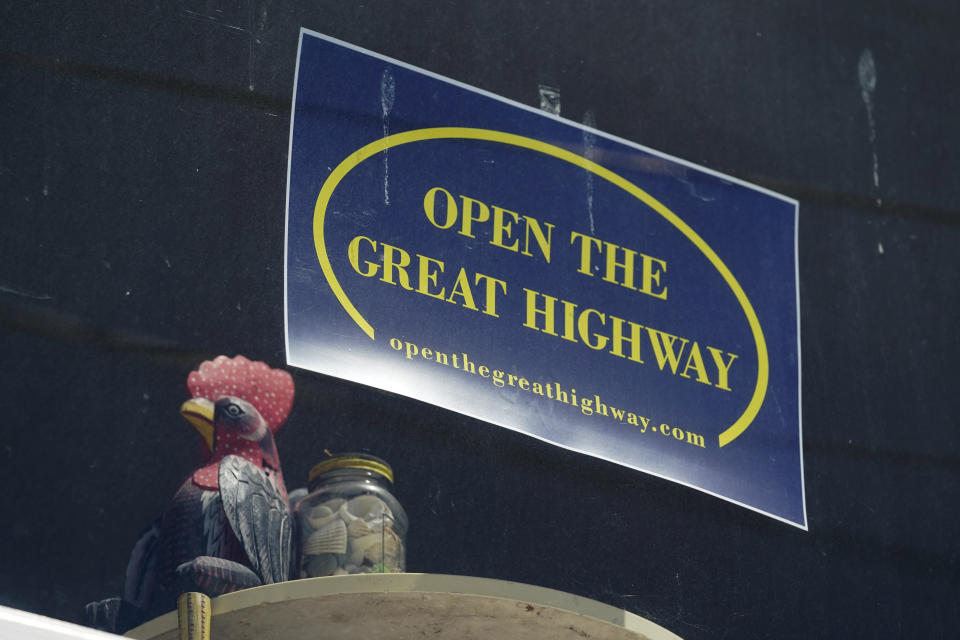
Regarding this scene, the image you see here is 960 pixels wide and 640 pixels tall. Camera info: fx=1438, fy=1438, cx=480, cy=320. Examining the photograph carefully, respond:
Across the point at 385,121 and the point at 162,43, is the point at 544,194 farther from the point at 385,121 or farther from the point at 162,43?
the point at 162,43

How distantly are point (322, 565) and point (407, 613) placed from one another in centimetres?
14

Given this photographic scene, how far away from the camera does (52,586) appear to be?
136 cm

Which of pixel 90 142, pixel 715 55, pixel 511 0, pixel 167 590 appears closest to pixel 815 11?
pixel 715 55

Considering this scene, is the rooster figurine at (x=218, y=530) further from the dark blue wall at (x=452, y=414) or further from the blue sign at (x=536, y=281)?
the blue sign at (x=536, y=281)

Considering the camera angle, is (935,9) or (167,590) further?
(935,9)

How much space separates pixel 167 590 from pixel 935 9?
63.7 inches

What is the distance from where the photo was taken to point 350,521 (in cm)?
133

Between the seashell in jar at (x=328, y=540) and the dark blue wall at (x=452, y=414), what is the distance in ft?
0.66

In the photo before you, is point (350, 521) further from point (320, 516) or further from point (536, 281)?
point (536, 281)

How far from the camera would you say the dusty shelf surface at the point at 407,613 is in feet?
3.80

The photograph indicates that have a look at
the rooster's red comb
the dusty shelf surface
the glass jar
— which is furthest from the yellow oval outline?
the dusty shelf surface

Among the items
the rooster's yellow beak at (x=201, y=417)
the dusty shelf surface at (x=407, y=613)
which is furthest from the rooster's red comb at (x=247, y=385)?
the dusty shelf surface at (x=407, y=613)

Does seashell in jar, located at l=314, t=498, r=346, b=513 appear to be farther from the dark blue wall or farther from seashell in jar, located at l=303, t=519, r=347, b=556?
the dark blue wall

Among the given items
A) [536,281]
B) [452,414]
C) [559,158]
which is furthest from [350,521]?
[559,158]
